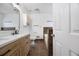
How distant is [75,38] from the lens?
30.5 inches

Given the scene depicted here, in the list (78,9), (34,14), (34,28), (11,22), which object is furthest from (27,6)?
(78,9)

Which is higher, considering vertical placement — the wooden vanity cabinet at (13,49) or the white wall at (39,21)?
the white wall at (39,21)

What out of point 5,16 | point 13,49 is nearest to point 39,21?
point 5,16

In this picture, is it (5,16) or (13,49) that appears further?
(5,16)

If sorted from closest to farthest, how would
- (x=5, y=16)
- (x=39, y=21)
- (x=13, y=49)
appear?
1. (x=13, y=49)
2. (x=5, y=16)
3. (x=39, y=21)

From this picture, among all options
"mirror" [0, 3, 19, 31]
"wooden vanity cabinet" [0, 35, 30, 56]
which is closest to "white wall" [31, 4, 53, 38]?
"mirror" [0, 3, 19, 31]

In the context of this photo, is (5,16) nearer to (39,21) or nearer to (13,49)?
(13,49)

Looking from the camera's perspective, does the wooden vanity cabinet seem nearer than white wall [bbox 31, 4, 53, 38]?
Yes

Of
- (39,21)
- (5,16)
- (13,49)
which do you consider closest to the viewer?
(13,49)

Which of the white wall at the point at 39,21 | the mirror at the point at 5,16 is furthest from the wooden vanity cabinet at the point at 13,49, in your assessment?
the white wall at the point at 39,21

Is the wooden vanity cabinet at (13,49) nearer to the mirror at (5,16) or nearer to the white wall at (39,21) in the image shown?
the mirror at (5,16)

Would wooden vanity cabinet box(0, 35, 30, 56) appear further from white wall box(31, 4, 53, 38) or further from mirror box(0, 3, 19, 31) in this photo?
white wall box(31, 4, 53, 38)

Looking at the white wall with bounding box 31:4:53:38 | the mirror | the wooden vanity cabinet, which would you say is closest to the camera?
the wooden vanity cabinet

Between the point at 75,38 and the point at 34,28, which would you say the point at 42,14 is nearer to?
the point at 34,28
